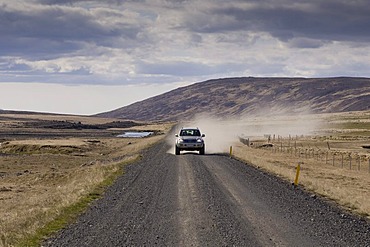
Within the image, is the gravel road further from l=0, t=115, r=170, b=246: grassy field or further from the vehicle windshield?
the vehicle windshield

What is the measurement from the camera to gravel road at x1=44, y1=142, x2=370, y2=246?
42.1ft

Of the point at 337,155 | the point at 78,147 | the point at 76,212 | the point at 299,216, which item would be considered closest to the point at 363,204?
the point at 299,216

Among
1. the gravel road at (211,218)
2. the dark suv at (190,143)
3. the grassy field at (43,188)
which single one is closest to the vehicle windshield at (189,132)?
the dark suv at (190,143)

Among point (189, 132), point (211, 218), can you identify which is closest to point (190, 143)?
point (189, 132)

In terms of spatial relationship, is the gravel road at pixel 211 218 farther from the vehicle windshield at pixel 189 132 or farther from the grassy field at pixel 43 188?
the vehicle windshield at pixel 189 132

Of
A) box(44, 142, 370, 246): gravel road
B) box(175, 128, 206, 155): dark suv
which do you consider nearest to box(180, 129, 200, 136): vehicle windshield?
box(175, 128, 206, 155): dark suv

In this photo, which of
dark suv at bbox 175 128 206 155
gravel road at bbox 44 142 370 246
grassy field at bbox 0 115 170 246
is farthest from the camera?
dark suv at bbox 175 128 206 155

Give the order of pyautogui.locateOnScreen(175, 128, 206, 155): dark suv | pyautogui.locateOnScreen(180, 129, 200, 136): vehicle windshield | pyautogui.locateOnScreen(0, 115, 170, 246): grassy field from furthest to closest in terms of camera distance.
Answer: pyautogui.locateOnScreen(180, 129, 200, 136): vehicle windshield → pyautogui.locateOnScreen(175, 128, 206, 155): dark suv → pyautogui.locateOnScreen(0, 115, 170, 246): grassy field

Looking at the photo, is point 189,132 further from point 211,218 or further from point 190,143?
point 211,218

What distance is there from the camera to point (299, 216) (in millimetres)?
16281

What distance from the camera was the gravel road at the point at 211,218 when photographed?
1284 centimetres

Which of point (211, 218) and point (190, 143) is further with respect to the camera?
point (190, 143)

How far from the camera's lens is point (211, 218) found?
51.1ft

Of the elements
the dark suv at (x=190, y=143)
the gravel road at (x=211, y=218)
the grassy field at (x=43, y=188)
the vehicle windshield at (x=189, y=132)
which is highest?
the vehicle windshield at (x=189, y=132)
